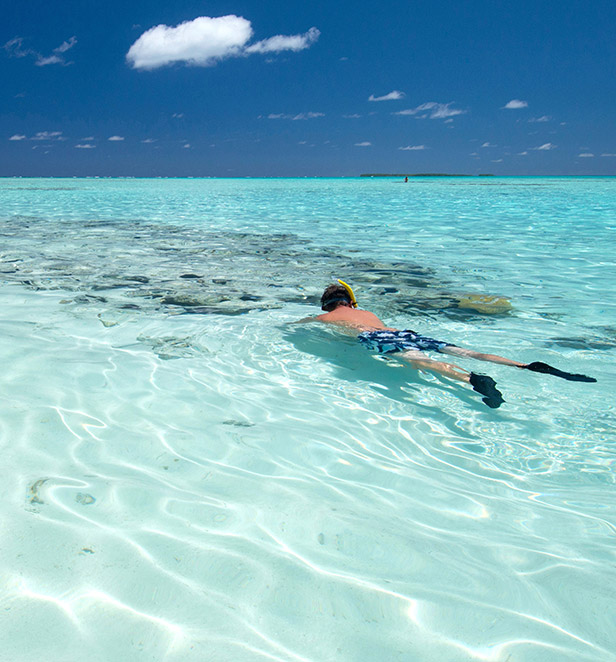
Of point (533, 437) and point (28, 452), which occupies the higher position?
point (28, 452)

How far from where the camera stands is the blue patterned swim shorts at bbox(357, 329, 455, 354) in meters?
4.41

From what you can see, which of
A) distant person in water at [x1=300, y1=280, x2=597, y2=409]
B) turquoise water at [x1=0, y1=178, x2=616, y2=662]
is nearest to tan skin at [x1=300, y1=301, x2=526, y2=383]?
distant person in water at [x1=300, y1=280, x2=597, y2=409]

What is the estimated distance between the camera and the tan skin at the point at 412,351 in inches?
161

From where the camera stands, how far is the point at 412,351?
4.37 m

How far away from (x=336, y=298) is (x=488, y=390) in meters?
2.03

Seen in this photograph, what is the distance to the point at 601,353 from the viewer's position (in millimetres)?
4730

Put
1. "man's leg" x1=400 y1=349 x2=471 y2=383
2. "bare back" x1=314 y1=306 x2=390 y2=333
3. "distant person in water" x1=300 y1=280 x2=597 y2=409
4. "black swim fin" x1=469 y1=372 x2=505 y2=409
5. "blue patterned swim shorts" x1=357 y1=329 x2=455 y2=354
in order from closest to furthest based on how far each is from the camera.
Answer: "black swim fin" x1=469 y1=372 x2=505 y2=409 < "distant person in water" x1=300 y1=280 x2=597 y2=409 < "man's leg" x1=400 y1=349 x2=471 y2=383 < "blue patterned swim shorts" x1=357 y1=329 x2=455 y2=354 < "bare back" x1=314 y1=306 x2=390 y2=333

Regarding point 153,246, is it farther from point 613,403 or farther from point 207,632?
point 207,632

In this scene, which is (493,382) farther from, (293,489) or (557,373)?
(293,489)

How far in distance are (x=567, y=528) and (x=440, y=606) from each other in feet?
2.92

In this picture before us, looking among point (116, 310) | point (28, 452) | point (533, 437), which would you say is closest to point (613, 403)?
point (533, 437)

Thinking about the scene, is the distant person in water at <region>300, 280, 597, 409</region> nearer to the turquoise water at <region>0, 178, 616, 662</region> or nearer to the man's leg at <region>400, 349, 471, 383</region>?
the man's leg at <region>400, 349, 471, 383</region>

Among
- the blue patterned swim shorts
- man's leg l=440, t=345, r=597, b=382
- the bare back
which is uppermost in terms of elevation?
the bare back

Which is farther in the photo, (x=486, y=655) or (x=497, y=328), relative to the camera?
(x=497, y=328)
